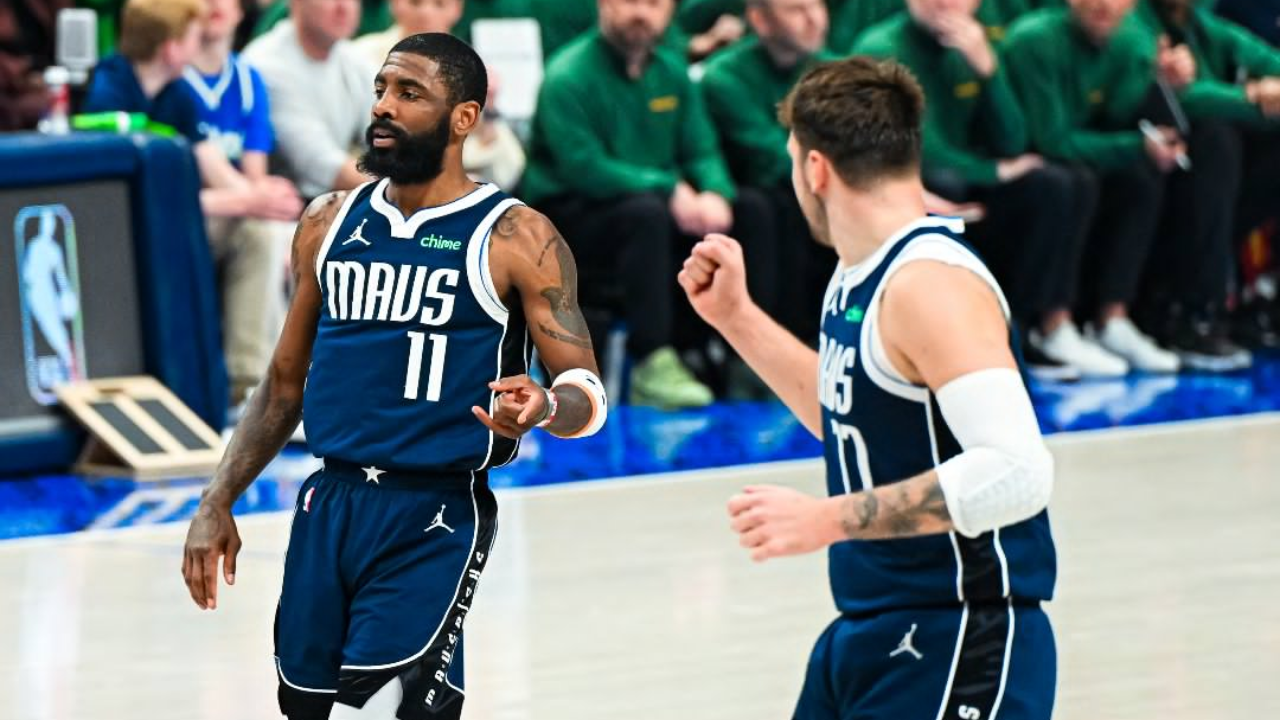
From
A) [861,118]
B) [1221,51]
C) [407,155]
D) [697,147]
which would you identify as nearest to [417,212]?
[407,155]

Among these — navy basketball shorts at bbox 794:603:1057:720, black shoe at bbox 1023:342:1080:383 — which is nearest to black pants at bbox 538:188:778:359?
black shoe at bbox 1023:342:1080:383

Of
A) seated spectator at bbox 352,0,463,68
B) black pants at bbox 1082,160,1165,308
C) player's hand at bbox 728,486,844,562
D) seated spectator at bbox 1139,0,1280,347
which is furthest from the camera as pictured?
seated spectator at bbox 1139,0,1280,347

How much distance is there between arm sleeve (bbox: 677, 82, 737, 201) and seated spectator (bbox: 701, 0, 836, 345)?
0.24m

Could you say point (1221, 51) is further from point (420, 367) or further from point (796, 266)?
point (420, 367)

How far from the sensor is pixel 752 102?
11820mm

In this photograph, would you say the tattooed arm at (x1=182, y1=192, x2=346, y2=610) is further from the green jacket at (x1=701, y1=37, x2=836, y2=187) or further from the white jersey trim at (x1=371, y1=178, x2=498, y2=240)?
the green jacket at (x1=701, y1=37, x2=836, y2=187)

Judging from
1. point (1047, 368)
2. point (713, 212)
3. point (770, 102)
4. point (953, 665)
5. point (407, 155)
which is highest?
point (407, 155)

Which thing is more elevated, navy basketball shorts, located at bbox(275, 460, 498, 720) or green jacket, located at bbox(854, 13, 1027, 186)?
navy basketball shorts, located at bbox(275, 460, 498, 720)

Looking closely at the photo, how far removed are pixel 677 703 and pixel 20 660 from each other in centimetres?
188

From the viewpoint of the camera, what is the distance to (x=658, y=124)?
37.6 ft

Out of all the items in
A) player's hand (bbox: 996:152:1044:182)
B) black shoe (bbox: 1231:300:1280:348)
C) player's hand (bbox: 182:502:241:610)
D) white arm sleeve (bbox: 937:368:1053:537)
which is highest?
white arm sleeve (bbox: 937:368:1053:537)

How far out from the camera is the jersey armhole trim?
15.5ft

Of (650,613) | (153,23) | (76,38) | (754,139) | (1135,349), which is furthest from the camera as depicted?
(1135,349)

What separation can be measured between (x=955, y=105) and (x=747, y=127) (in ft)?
4.02
